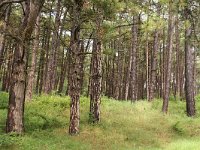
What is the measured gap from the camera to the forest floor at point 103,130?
1106 centimetres

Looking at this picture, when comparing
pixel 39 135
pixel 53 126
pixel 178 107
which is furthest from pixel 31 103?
pixel 178 107

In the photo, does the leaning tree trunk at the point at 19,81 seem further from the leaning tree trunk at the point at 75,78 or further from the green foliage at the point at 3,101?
the green foliage at the point at 3,101

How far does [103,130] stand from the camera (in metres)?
13.5

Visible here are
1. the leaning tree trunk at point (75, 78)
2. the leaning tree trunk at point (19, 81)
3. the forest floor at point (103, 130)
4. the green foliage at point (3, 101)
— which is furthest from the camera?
the green foliage at point (3, 101)

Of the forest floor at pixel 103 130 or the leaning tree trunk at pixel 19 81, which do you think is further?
the leaning tree trunk at pixel 19 81

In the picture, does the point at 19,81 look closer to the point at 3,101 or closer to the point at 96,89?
the point at 96,89

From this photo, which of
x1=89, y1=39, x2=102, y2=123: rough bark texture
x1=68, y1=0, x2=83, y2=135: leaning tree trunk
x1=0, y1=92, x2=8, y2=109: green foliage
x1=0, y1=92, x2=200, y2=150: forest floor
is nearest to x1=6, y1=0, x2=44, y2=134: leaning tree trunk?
x1=0, y1=92, x2=200, y2=150: forest floor

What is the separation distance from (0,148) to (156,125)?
811 centimetres

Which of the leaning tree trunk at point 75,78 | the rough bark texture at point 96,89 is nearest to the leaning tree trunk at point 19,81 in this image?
the leaning tree trunk at point 75,78

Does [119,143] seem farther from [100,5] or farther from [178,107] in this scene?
[178,107]

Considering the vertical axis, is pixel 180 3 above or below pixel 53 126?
above

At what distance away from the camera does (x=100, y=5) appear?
1199 centimetres

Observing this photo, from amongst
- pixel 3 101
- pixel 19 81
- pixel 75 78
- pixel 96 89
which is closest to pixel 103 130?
pixel 96 89

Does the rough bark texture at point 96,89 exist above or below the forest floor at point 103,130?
above
